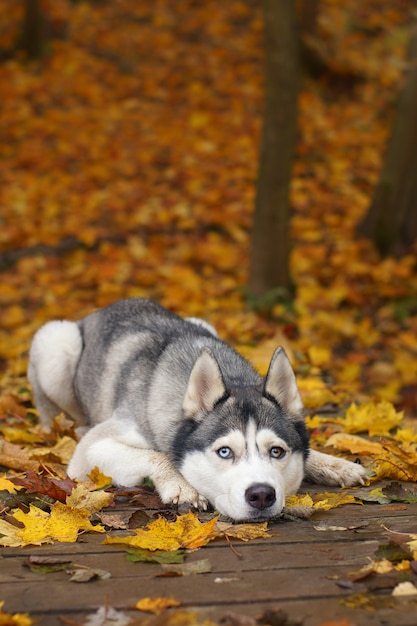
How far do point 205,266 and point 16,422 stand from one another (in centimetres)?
548

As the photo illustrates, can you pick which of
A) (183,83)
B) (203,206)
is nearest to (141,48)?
(183,83)

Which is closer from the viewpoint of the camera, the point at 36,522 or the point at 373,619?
the point at 373,619

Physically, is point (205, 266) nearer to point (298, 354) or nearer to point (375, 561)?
point (298, 354)

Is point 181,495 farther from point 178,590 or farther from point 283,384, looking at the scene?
point 178,590

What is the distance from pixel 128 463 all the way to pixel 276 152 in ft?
20.1

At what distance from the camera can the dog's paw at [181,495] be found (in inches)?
167

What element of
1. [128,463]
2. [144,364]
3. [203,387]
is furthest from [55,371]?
[203,387]

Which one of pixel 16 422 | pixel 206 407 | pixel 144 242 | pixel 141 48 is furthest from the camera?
pixel 141 48

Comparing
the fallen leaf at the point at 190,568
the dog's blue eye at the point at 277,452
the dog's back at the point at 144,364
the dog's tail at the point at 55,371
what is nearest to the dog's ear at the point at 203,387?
the dog's back at the point at 144,364

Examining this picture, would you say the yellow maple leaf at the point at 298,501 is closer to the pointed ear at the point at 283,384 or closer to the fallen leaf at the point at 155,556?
the pointed ear at the point at 283,384

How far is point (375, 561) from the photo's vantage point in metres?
3.43

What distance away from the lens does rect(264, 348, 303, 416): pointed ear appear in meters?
4.51

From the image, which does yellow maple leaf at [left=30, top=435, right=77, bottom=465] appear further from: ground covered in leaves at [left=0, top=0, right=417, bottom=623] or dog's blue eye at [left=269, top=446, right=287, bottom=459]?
dog's blue eye at [left=269, top=446, right=287, bottom=459]

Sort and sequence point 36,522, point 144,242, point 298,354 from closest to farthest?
point 36,522, point 298,354, point 144,242
